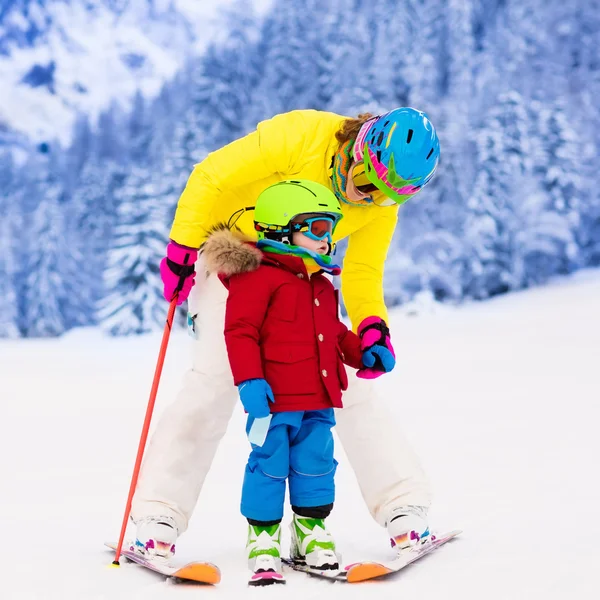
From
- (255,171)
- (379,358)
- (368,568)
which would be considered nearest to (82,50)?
(255,171)

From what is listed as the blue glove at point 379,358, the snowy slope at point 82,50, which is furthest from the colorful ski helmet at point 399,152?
the snowy slope at point 82,50

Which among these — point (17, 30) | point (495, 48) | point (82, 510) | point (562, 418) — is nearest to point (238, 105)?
point (17, 30)

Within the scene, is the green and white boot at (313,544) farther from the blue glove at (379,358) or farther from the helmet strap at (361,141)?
the helmet strap at (361,141)

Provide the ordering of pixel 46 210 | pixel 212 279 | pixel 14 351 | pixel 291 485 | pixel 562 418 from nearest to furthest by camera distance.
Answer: pixel 291 485
pixel 212 279
pixel 562 418
pixel 14 351
pixel 46 210

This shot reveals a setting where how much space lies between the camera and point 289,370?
85.9 inches

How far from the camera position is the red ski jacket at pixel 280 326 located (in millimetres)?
2160

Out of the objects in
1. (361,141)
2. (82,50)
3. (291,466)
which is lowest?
(291,466)

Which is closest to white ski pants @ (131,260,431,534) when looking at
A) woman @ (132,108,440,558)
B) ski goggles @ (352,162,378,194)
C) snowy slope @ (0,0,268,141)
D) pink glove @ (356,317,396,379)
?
woman @ (132,108,440,558)

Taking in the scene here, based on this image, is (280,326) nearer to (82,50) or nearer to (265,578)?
(265,578)

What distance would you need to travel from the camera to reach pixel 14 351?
44.3 feet

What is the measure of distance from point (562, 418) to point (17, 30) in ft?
51.4

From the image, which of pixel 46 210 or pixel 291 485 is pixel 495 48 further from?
pixel 291 485

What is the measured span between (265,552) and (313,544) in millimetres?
163

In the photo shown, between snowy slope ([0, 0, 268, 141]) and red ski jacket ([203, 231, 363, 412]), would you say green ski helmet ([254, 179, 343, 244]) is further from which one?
snowy slope ([0, 0, 268, 141])
